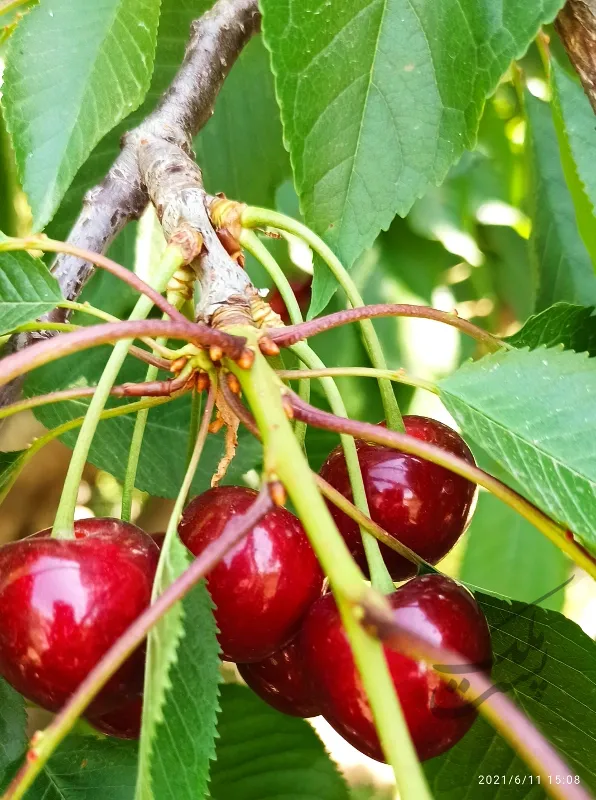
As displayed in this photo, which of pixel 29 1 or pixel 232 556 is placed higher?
pixel 29 1

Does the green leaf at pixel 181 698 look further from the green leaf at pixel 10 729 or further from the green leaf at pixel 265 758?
the green leaf at pixel 265 758

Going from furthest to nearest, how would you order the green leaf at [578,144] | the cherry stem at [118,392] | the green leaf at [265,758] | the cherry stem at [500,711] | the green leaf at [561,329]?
the green leaf at [265,758], the green leaf at [578,144], the green leaf at [561,329], the cherry stem at [118,392], the cherry stem at [500,711]

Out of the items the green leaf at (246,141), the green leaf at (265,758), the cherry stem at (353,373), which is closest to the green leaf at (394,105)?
the cherry stem at (353,373)

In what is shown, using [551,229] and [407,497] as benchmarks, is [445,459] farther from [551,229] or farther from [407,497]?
[551,229]

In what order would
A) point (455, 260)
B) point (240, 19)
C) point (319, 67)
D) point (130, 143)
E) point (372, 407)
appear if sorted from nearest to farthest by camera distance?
point (319, 67), point (130, 143), point (240, 19), point (372, 407), point (455, 260)

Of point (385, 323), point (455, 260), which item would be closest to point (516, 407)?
point (385, 323)

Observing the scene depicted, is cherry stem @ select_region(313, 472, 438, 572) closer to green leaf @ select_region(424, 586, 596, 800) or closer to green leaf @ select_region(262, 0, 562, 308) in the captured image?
green leaf @ select_region(424, 586, 596, 800)

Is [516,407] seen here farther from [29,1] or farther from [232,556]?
[29,1]
